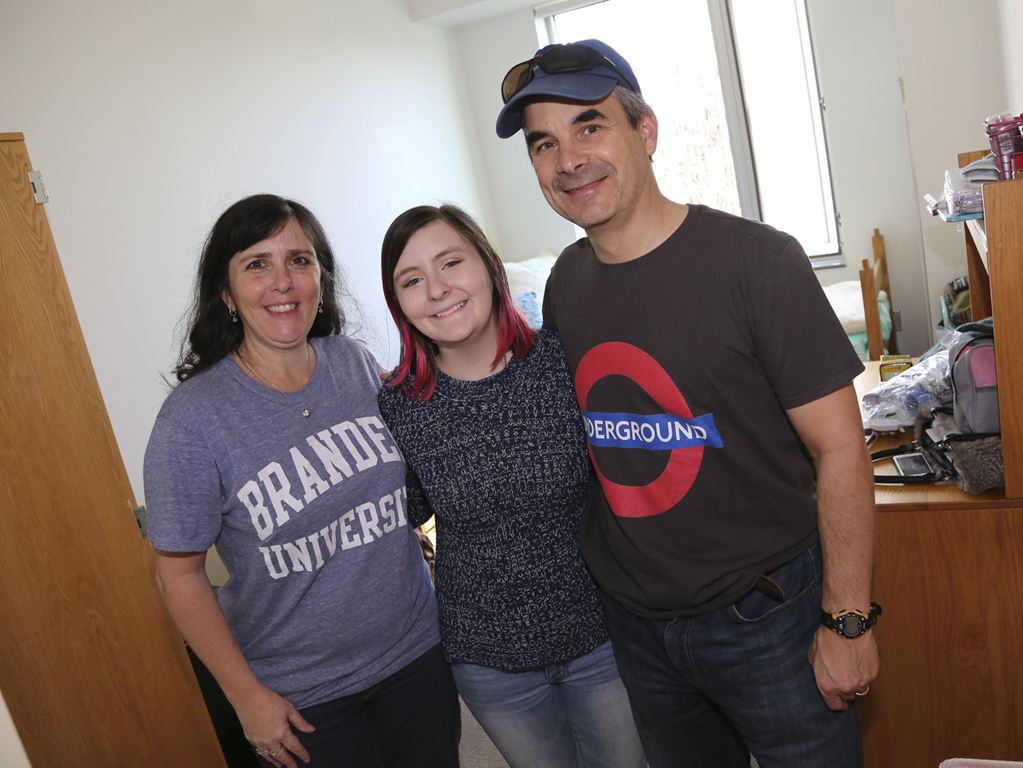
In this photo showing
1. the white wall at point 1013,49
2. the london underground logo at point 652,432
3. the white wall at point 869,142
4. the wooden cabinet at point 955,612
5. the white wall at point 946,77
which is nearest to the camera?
the london underground logo at point 652,432

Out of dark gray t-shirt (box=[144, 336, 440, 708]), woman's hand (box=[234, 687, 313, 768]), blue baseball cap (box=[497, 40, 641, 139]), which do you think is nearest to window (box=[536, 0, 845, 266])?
blue baseball cap (box=[497, 40, 641, 139])

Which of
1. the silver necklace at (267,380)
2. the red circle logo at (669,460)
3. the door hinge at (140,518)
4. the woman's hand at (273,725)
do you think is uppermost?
the silver necklace at (267,380)

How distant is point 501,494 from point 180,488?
0.54m

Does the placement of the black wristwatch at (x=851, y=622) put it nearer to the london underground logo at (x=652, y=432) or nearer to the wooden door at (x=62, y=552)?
the london underground logo at (x=652, y=432)

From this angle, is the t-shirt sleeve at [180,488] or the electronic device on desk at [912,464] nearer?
the t-shirt sleeve at [180,488]

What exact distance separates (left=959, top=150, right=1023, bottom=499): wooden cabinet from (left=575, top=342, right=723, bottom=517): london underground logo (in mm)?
701

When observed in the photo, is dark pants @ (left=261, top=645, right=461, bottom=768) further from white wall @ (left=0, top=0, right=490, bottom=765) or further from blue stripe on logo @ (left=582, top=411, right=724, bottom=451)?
white wall @ (left=0, top=0, right=490, bottom=765)

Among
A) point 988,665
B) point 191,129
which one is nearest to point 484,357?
point 988,665

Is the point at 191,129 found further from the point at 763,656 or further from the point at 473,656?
the point at 763,656

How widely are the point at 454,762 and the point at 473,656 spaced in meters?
0.29

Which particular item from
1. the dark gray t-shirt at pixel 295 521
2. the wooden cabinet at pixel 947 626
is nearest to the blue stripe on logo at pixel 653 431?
the dark gray t-shirt at pixel 295 521

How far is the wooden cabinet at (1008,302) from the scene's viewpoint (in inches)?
57.1

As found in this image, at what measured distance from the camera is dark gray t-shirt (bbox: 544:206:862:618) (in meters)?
1.16

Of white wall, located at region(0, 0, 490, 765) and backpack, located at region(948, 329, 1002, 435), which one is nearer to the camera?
backpack, located at region(948, 329, 1002, 435)
